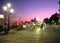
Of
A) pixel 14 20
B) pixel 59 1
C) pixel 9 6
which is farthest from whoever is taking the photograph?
pixel 59 1

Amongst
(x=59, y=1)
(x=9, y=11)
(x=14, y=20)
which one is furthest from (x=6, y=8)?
(x=59, y=1)

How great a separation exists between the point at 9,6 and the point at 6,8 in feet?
3.58

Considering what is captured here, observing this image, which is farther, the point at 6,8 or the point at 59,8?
the point at 59,8

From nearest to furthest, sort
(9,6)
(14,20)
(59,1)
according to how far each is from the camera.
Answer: (9,6) < (14,20) < (59,1)

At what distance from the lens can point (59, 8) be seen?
132125 millimetres

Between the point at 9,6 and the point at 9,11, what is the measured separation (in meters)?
1.32

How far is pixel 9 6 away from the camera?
3916 centimetres

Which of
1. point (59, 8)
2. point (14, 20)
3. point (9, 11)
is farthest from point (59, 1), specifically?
point (9, 11)

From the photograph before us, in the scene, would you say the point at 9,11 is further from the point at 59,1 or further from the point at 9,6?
the point at 59,1

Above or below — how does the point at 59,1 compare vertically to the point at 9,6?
above

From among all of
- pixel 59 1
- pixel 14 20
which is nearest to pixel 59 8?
pixel 59 1

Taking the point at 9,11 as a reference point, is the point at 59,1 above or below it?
above

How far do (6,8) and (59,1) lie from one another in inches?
3771

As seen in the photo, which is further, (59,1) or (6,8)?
(59,1)
